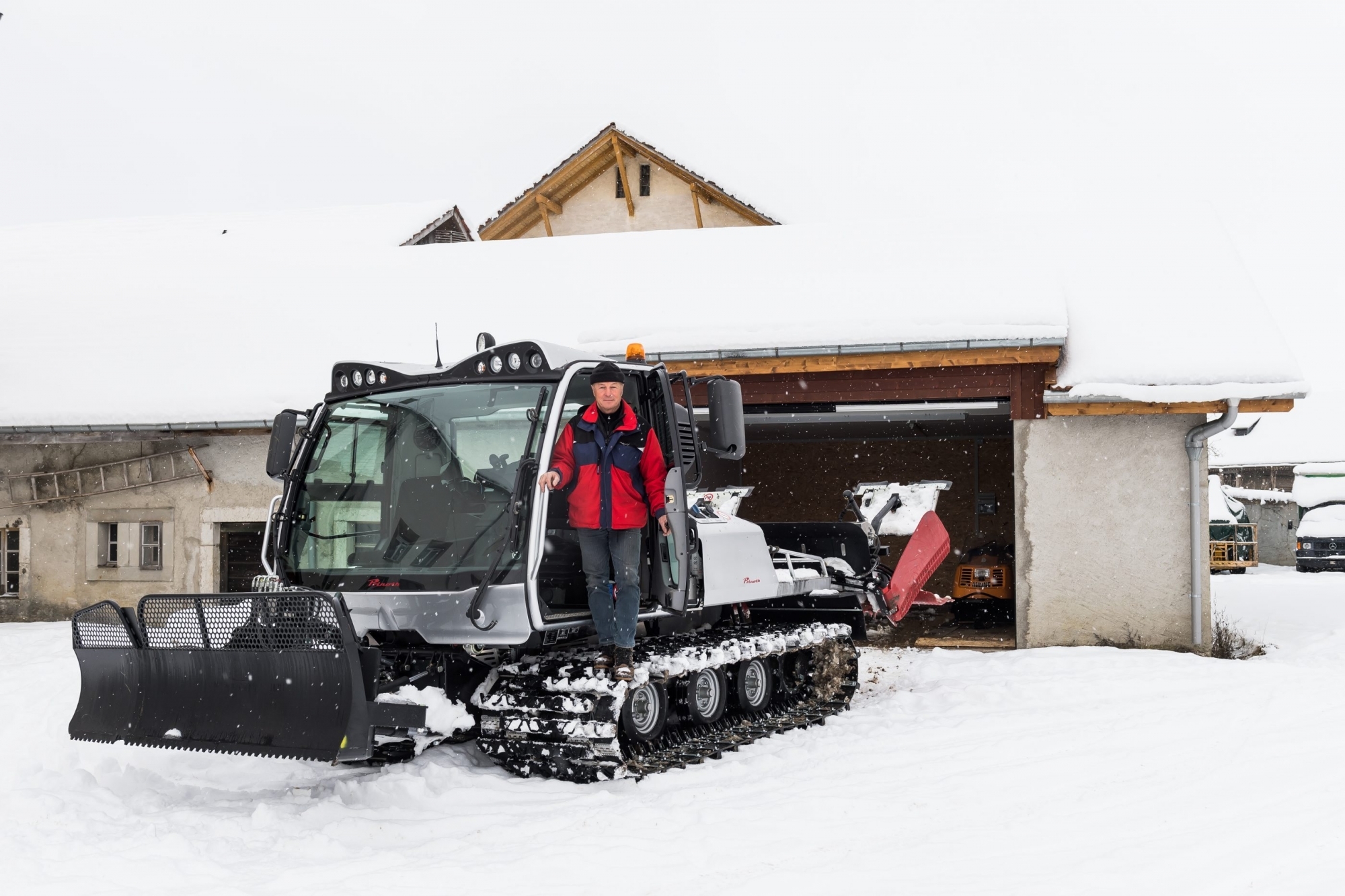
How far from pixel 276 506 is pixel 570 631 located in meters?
1.83

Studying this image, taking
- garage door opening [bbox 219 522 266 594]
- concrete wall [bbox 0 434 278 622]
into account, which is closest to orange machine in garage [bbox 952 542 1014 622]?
concrete wall [bbox 0 434 278 622]

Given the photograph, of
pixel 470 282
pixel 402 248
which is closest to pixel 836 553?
pixel 470 282

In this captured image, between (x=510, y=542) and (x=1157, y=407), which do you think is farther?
(x=1157, y=407)

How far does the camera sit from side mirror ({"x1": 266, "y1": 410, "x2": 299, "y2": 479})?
6.68 metres

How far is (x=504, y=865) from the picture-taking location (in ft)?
15.7

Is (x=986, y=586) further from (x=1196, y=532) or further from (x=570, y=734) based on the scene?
(x=570, y=734)

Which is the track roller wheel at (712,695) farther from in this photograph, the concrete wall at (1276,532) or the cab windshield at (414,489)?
the concrete wall at (1276,532)

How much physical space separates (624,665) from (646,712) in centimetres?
73

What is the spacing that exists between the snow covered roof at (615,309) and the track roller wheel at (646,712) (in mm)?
5387

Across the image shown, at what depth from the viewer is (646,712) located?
6.73 metres

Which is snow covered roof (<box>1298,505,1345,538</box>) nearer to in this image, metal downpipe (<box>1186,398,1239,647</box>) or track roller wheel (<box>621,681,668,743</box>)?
metal downpipe (<box>1186,398,1239,647</box>)

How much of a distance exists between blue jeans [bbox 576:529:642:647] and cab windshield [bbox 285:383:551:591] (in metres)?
0.49

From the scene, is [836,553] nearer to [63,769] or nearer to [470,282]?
[63,769]

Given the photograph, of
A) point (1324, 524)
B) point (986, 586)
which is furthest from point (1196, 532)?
point (1324, 524)
